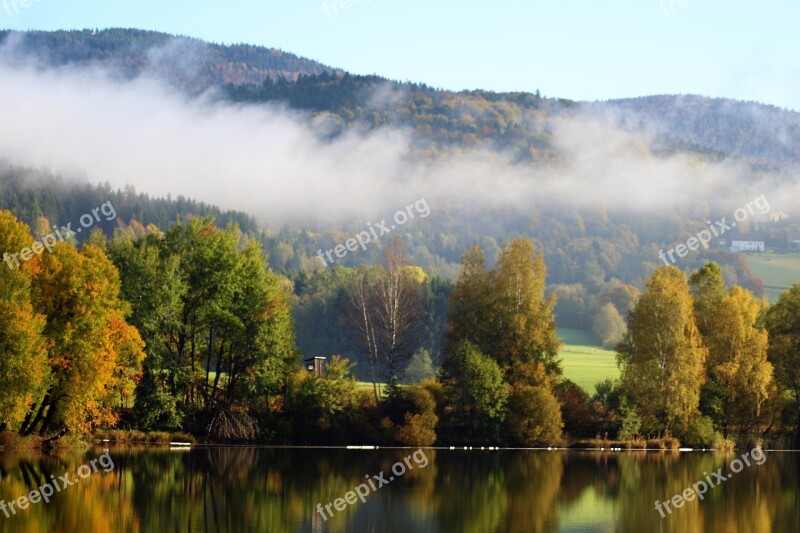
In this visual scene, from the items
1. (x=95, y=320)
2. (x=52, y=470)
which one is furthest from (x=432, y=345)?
(x=52, y=470)

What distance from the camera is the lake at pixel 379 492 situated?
37.1m

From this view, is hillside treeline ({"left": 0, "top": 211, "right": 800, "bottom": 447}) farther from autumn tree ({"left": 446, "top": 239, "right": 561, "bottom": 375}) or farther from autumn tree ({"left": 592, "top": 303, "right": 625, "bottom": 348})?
autumn tree ({"left": 592, "top": 303, "right": 625, "bottom": 348})

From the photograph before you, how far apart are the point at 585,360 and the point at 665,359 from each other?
214ft

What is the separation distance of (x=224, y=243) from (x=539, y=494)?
32.3 meters

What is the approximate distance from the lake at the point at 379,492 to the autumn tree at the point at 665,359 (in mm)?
10822

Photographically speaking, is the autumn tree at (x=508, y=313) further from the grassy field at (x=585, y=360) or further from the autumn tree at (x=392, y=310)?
the grassy field at (x=585, y=360)

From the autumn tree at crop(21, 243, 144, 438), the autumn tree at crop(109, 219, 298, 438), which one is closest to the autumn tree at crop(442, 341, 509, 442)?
the autumn tree at crop(109, 219, 298, 438)

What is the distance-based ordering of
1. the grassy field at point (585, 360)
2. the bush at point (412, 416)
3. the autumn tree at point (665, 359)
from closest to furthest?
the bush at point (412, 416)
the autumn tree at point (665, 359)
the grassy field at point (585, 360)

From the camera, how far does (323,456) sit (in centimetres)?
6322

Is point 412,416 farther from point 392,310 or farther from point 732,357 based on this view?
point 732,357

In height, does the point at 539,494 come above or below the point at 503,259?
below

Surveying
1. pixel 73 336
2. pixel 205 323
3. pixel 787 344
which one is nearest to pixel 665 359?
pixel 787 344

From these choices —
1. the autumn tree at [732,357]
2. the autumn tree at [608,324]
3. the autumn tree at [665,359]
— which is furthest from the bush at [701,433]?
the autumn tree at [608,324]

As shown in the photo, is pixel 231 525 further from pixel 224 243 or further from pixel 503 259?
pixel 503 259
